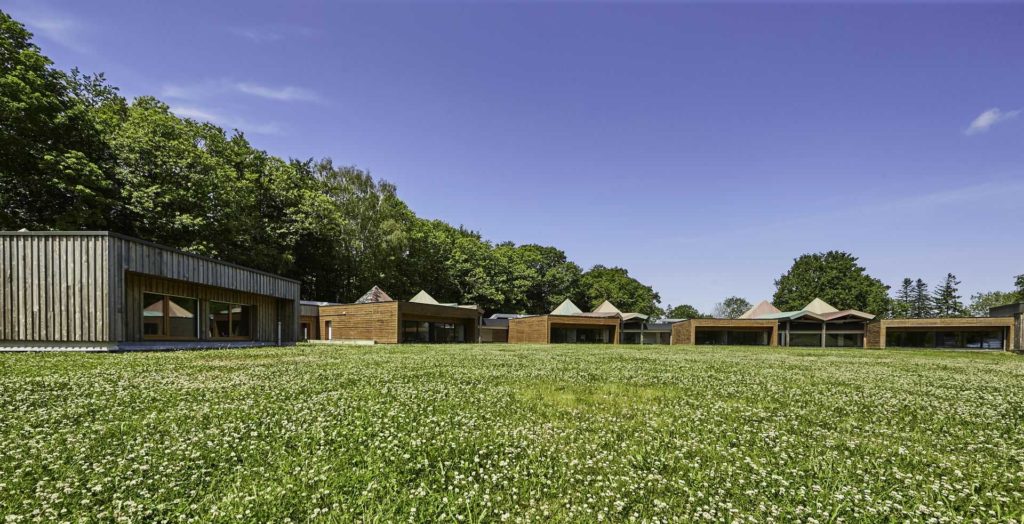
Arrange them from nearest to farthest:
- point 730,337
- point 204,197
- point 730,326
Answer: point 204,197 → point 730,326 → point 730,337

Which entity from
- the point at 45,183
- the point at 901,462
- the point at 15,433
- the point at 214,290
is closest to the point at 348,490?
the point at 15,433

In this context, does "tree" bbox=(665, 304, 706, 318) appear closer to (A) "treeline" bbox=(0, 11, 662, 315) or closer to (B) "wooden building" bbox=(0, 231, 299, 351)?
(A) "treeline" bbox=(0, 11, 662, 315)

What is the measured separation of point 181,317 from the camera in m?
23.2

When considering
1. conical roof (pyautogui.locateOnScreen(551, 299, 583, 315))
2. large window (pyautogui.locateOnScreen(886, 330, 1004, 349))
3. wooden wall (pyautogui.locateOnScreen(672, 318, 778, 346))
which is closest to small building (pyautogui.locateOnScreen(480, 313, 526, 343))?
conical roof (pyautogui.locateOnScreen(551, 299, 583, 315))

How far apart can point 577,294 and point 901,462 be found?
261 feet

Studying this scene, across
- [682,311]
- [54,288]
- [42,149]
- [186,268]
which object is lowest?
[682,311]

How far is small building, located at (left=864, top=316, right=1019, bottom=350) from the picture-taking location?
158 feet

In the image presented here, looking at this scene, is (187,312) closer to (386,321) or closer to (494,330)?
(386,321)

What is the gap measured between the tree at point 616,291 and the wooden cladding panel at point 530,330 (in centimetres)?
2945

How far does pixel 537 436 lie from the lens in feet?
20.8

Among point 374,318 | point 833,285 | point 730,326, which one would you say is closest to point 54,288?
point 374,318

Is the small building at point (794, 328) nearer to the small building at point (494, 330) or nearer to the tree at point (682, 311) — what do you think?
the small building at point (494, 330)

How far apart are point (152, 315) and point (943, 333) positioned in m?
80.0

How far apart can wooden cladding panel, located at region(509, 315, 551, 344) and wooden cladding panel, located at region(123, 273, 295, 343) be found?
30.8 meters
